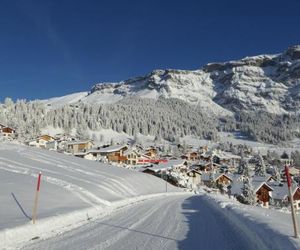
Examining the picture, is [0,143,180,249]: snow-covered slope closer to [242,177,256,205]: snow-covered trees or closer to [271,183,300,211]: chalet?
[242,177,256,205]: snow-covered trees

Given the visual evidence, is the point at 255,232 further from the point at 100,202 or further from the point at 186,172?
the point at 186,172

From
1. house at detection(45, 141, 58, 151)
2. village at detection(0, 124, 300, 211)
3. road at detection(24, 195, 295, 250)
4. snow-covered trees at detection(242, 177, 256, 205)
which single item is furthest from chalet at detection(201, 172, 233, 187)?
road at detection(24, 195, 295, 250)

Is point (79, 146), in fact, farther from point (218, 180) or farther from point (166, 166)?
point (218, 180)

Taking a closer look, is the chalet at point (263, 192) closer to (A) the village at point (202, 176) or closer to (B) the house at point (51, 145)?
(A) the village at point (202, 176)

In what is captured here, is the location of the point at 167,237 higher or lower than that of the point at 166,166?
lower

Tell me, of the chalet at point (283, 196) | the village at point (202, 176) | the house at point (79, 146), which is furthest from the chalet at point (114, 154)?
the chalet at point (283, 196)

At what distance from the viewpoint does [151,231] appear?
49.6 feet

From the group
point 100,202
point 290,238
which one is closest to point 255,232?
point 290,238

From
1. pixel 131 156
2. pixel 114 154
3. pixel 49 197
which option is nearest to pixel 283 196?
pixel 114 154

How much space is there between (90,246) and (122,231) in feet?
10.4

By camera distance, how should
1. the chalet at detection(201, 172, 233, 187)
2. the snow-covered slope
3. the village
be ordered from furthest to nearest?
the chalet at detection(201, 172, 233, 187)
the village
the snow-covered slope

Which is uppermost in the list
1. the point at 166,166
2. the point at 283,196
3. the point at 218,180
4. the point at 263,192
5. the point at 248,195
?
the point at 166,166

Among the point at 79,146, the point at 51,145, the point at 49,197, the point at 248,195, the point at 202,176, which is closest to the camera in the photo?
the point at 49,197

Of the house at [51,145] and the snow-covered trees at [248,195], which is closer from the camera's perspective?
the snow-covered trees at [248,195]
